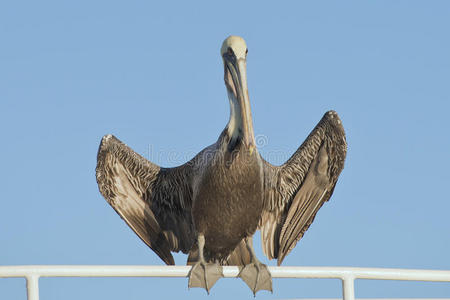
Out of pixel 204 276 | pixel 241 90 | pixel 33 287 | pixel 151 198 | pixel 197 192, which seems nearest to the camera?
pixel 33 287

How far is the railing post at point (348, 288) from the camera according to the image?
14.2 feet

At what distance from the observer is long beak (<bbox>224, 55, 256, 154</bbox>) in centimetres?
601

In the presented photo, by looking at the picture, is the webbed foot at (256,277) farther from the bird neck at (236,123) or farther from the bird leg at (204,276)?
the bird neck at (236,123)

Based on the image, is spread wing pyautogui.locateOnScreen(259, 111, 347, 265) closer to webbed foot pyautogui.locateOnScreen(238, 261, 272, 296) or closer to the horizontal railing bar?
webbed foot pyautogui.locateOnScreen(238, 261, 272, 296)

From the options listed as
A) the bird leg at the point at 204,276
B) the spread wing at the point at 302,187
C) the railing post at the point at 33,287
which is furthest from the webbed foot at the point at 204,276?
the railing post at the point at 33,287

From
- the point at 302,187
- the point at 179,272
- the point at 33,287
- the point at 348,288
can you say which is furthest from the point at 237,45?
the point at 33,287

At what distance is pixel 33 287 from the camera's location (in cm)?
386

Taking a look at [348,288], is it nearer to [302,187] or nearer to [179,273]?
[179,273]

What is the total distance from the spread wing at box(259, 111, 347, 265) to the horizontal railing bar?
278 centimetres

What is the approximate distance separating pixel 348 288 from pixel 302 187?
315 cm

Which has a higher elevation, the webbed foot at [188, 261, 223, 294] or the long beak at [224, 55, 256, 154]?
the long beak at [224, 55, 256, 154]

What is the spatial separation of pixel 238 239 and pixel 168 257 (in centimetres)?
92

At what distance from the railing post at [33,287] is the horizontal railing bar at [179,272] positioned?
0.08ft

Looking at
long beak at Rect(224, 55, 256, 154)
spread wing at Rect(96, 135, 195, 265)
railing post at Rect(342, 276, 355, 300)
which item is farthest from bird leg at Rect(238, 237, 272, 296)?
railing post at Rect(342, 276, 355, 300)
